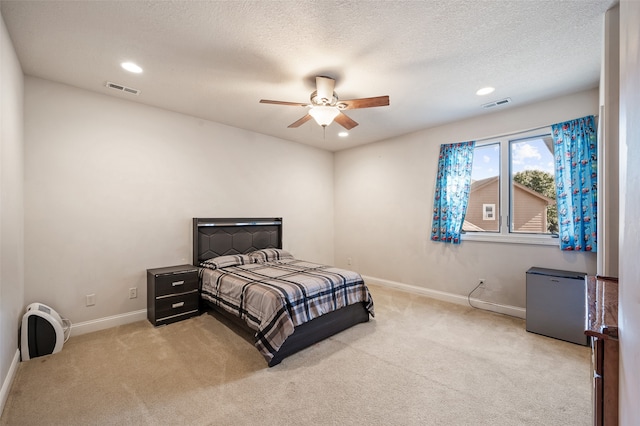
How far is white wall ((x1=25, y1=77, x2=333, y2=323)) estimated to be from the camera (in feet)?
9.61

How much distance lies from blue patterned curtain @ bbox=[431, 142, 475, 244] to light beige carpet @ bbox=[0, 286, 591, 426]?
58.1 inches

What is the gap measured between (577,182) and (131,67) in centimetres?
486

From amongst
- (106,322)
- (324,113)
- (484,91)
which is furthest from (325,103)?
(106,322)

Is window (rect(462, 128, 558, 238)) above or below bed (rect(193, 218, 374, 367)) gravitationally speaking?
above

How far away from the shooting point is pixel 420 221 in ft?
15.2

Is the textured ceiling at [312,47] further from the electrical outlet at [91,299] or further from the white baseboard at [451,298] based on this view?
the white baseboard at [451,298]

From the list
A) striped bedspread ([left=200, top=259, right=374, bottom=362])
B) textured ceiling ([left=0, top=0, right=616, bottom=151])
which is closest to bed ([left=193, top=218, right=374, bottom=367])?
striped bedspread ([left=200, top=259, right=374, bottom=362])

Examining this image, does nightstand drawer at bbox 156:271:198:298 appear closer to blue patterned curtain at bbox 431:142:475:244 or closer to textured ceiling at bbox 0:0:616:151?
textured ceiling at bbox 0:0:616:151

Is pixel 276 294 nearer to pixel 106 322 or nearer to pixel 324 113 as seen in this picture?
pixel 324 113

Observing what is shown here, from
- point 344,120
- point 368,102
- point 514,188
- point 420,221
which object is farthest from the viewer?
point 420,221

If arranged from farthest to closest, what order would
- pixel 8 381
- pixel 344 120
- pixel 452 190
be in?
pixel 452 190
pixel 344 120
pixel 8 381

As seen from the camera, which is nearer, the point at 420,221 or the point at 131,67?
the point at 131,67

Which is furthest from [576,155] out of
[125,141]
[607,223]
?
[125,141]

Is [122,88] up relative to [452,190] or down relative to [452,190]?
up
